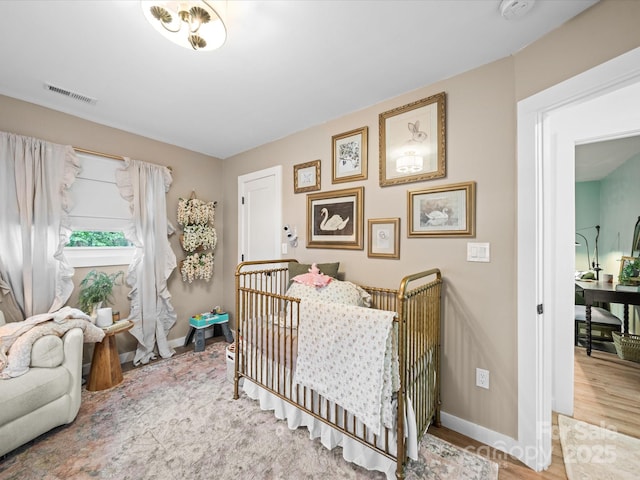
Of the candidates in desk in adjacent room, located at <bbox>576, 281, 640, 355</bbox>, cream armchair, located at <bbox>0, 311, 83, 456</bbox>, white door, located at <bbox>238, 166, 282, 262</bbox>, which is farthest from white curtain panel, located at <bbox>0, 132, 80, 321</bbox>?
desk in adjacent room, located at <bbox>576, 281, 640, 355</bbox>

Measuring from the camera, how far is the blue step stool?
2.97 meters

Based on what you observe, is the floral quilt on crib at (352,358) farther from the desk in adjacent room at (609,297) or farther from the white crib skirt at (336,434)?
the desk in adjacent room at (609,297)

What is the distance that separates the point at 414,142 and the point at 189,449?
2466mm

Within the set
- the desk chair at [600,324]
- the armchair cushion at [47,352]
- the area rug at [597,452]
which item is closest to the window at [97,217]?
the armchair cushion at [47,352]

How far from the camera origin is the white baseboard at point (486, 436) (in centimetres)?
150

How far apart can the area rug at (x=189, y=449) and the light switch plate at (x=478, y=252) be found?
1139 mm

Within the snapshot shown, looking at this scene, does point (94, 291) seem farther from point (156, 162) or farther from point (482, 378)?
point (482, 378)

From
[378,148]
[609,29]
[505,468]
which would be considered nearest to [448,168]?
[378,148]

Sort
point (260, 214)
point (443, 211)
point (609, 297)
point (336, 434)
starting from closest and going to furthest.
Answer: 1. point (336, 434)
2. point (443, 211)
3. point (609, 297)
4. point (260, 214)

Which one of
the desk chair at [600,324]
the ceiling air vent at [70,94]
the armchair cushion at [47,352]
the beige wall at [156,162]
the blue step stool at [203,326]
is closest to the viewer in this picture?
the armchair cushion at [47,352]

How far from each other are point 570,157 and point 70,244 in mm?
4208

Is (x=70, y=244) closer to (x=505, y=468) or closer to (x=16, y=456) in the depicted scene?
(x=16, y=456)

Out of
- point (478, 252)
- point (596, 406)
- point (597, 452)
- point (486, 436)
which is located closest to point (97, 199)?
point (478, 252)

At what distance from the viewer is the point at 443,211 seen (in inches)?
70.6
